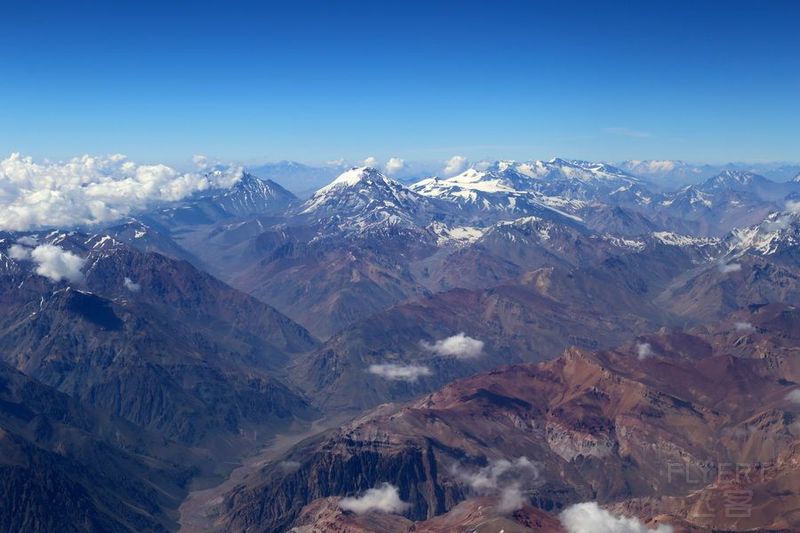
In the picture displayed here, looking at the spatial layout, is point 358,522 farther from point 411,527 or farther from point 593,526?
point 593,526

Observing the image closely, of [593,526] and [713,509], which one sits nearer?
[593,526]

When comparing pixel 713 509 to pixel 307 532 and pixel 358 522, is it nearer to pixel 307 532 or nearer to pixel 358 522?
pixel 358 522

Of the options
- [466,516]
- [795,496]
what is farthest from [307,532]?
[795,496]

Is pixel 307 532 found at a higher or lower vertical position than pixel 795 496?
lower

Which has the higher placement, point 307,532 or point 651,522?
point 651,522

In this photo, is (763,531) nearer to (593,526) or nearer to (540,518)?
(593,526)

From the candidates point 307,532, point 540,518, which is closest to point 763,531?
point 540,518

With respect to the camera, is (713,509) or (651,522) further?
(713,509)

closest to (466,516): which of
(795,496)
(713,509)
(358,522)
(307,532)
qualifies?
(358,522)
